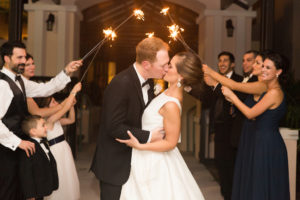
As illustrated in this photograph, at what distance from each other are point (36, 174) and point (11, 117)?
52 centimetres

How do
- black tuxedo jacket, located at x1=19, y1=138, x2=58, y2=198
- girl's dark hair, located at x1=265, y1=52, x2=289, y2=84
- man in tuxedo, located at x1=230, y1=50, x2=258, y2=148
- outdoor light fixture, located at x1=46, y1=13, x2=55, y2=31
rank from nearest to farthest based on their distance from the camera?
1. black tuxedo jacket, located at x1=19, y1=138, x2=58, y2=198
2. girl's dark hair, located at x1=265, y1=52, x2=289, y2=84
3. man in tuxedo, located at x1=230, y1=50, x2=258, y2=148
4. outdoor light fixture, located at x1=46, y1=13, x2=55, y2=31

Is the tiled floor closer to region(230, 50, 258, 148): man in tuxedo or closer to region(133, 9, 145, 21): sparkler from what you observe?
region(230, 50, 258, 148): man in tuxedo

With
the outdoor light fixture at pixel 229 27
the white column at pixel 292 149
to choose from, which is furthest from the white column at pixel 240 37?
the white column at pixel 292 149

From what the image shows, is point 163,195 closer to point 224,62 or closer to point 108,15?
point 224,62

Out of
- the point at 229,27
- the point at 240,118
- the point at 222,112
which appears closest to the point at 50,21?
the point at 229,27

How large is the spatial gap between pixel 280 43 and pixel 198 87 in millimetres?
7075

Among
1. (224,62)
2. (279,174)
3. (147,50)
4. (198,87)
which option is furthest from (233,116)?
(147,50)

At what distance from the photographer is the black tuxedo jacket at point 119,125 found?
242 centimetres

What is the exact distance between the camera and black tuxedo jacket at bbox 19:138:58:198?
10.2ft

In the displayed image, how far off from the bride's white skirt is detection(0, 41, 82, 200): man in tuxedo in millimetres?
1005

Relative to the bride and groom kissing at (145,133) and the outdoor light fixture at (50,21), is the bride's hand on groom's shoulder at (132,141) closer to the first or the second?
the bride and groom kissing at (145,133)

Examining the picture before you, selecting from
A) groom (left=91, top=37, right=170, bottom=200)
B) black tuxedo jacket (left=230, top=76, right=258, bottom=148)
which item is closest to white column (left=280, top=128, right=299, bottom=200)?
black tuxedo jacket (left=230, top=76, right=258, bottom=148)

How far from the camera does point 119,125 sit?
242 cm

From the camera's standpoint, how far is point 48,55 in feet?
24.5
